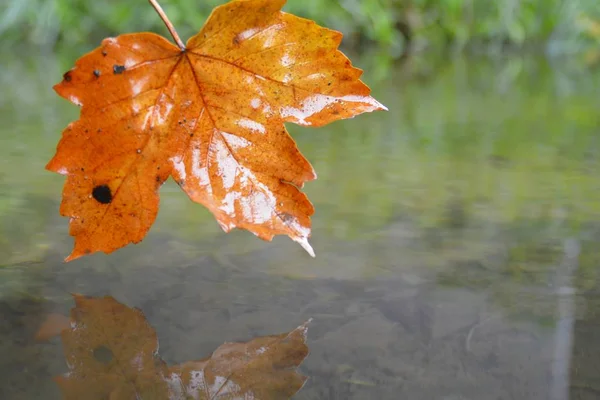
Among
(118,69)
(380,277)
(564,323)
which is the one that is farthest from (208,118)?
(564,323)

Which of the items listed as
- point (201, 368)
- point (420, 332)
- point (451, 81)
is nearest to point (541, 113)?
point (451, 81)

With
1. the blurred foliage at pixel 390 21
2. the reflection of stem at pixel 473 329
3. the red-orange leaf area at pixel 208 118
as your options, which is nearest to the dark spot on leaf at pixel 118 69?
the red-orange leaf area at pixel 208 118

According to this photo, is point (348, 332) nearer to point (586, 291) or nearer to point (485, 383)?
point (485, 383)

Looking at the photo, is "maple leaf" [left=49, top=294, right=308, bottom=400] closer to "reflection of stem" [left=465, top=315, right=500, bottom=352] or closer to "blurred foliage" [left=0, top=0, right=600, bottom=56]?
"reflection of stem" [left=465, top=315, right=500, bottom=352]

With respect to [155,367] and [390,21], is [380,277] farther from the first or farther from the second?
[390,21]

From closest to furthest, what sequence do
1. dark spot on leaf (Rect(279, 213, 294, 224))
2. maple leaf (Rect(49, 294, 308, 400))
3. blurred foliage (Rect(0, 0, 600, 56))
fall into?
maple leaf (Rect(49, 294, 308, 400)) → dark spot on leaf (Rect(279, 213, 294, 224)) → blurred foliage (Rect(0, 0, 600, 56))

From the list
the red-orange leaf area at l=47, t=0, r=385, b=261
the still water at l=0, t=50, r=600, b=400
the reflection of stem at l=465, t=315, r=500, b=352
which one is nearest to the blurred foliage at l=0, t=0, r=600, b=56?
the still water at l=0, t=50, r=600, b=400

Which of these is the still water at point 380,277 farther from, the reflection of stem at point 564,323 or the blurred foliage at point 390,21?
the blurred foliage at point 390,21
